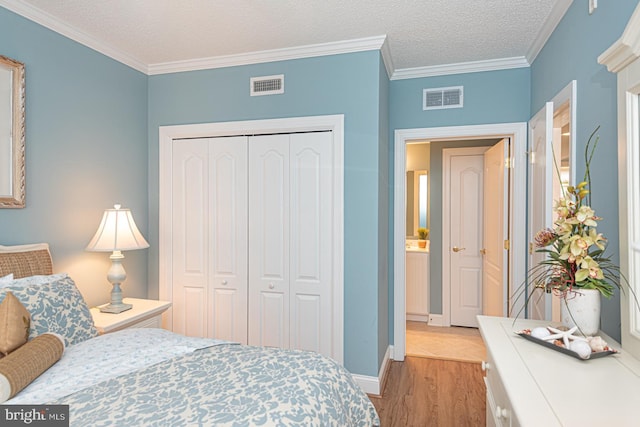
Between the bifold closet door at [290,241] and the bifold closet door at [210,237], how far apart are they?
0.39 ft

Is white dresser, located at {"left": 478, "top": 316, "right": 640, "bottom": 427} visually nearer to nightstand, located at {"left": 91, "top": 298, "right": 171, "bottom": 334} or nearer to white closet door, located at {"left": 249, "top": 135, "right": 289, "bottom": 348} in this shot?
white closet door, located at {"left": 249, "top": 135, "right": 289, "bottom": 348}

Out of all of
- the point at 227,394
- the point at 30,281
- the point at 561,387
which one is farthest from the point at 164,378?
the point at 561,387

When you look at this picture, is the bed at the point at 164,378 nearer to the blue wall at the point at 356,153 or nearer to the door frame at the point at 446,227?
the blue wall at the point at 356,153

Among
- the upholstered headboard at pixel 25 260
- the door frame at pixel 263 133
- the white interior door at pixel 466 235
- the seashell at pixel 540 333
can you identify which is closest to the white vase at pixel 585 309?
the seashell at pixel 540 333

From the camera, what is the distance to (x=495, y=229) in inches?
146

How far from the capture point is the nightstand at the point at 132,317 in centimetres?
237

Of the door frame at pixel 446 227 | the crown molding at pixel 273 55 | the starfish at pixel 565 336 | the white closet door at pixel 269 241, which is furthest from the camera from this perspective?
the door frame at pixel 446 227

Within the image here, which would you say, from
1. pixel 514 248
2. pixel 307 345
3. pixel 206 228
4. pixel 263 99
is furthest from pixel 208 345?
pixel 514 248

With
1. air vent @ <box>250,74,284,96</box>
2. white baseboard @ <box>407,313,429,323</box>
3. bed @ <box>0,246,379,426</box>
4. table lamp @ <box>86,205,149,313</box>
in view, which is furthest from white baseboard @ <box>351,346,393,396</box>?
air vent @ <box>250,74,284,96</box>

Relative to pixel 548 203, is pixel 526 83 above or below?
above

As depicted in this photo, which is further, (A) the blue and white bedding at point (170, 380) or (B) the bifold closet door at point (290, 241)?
(B) the bifold closet door at point (290, 241)

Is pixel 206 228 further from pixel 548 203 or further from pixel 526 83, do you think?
pixel 526 83

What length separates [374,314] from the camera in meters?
2.80

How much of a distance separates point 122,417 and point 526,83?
3493 mm
